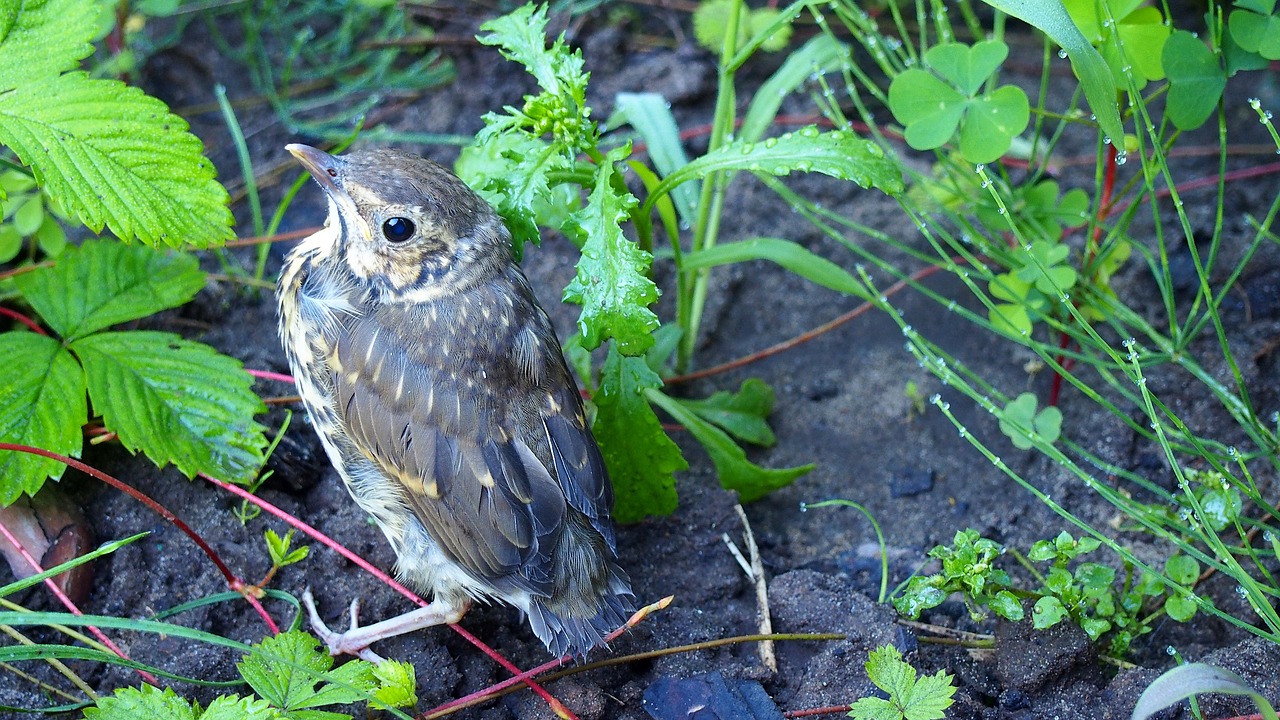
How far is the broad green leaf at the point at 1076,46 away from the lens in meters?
2.52

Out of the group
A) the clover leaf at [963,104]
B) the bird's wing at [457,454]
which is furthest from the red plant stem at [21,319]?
the clover leaf at [963,104]

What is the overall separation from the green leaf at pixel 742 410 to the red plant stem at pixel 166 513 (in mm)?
1399

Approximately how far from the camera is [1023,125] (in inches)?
126

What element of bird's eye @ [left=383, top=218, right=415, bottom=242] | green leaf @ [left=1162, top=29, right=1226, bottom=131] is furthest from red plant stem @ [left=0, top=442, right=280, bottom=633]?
green leaf @ [left=1162, top=29, right=1226, bottom=131]

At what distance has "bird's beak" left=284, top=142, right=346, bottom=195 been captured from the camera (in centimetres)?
287

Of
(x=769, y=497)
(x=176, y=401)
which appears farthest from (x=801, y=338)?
(x=176, y=401)

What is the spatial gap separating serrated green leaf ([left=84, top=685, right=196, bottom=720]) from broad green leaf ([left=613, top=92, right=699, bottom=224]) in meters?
2.06

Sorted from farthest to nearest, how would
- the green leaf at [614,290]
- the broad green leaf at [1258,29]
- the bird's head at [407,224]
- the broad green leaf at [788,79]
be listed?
the broad green leaf at [788,79] → the broad green leaf at [1258,29] → the bird's head at [407,224] → the green leaf at [614,290]

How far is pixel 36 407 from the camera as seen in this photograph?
2.91m

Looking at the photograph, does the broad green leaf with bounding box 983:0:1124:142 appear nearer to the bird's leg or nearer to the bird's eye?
the bird's eye

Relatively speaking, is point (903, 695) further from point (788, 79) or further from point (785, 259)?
point (788, 79)

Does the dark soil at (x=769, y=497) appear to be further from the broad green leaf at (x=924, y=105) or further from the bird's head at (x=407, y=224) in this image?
the broad green leaf at (x=924, y=105)

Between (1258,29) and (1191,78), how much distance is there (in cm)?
20

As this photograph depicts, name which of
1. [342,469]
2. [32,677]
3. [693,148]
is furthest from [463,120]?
[32,677]
